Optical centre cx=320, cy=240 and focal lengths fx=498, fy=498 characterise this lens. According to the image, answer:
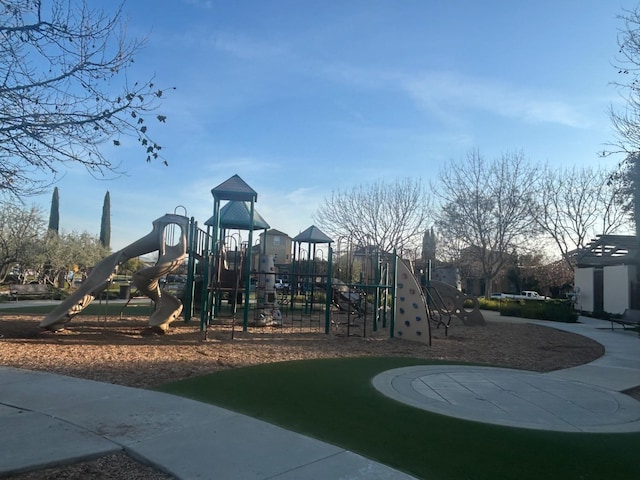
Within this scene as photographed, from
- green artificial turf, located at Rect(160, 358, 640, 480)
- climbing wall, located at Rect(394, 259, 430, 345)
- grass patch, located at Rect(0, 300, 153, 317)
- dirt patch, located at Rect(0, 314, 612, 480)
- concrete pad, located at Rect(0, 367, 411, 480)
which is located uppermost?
climbing wall, located at Rect(394, 259, 430, 345)

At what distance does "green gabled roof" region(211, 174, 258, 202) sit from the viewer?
Answer: 14430 millimetres

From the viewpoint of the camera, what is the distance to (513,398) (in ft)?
23.1

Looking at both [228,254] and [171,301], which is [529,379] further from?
[228,254]

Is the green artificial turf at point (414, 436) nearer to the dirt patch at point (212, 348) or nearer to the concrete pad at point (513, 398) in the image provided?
the concrete pad at point (513, 398)

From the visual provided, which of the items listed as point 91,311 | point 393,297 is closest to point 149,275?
point 393,297

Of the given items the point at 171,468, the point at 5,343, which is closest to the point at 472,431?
the point at 171,468

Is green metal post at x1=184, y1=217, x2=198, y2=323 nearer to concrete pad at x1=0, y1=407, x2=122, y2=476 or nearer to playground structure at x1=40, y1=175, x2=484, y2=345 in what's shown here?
playground structure at x1=40, y1=175, x2=484, y2=345

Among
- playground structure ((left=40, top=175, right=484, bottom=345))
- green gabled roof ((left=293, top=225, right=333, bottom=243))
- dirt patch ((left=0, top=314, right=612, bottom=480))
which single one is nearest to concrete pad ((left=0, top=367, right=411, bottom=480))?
dirt patch ((left=0, top=314, right=612, bottom=480))

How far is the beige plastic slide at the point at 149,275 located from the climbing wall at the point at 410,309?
19.4ft

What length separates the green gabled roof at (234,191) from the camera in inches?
568

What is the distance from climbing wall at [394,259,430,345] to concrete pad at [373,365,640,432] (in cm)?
353

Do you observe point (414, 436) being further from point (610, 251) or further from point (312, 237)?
point (610, 251)

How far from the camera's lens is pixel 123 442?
4.60 meters

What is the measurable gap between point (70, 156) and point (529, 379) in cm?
778
